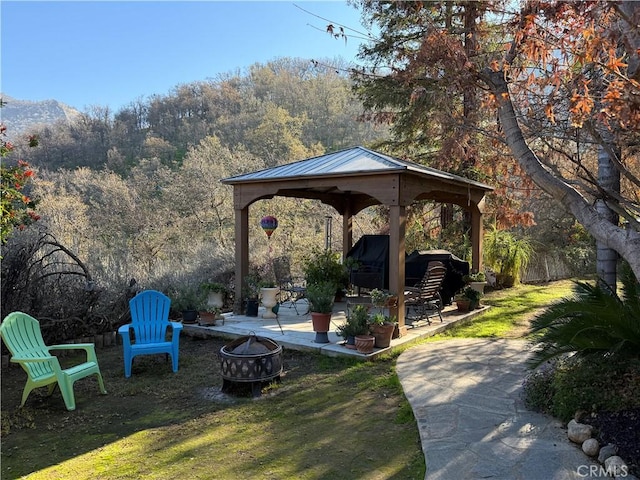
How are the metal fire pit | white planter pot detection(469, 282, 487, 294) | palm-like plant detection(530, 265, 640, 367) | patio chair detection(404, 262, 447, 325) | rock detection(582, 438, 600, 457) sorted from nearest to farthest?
1. rock detection(582, 438, 600, 457)
2. palm-like plant detection(530, 265, 640, 367)
3. the metal fire pit
4. patio chair detection(404, 262, 447, 325)
5. white planter pot detection(469, 282, 487, 294)

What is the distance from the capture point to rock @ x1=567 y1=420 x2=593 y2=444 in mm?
3193

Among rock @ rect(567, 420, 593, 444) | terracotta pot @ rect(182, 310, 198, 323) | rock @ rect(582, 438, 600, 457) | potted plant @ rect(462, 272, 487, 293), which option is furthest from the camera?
potted plant @ rect(462, 272, 487, 293)

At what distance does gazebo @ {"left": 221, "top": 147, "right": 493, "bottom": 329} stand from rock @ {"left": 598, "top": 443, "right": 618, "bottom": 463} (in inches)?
138

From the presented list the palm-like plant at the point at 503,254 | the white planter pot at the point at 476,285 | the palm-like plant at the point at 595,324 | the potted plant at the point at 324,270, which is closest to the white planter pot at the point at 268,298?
the potted plant at the point at 324,270

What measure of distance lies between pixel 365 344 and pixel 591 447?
9.26ft

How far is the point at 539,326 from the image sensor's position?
401cm

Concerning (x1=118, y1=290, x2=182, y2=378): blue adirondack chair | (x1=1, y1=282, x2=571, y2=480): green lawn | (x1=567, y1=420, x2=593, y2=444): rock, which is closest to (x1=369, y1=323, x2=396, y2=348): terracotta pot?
(x1=1, y1=282, x2=571, y2=480): green lawn

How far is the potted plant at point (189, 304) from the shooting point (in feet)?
24.1

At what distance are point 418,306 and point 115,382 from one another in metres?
4.54

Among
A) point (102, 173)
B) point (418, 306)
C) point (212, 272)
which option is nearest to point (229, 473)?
point (418, 306)

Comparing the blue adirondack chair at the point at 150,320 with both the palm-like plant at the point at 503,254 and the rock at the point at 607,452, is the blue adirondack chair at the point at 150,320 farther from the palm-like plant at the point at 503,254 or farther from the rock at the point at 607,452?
the palm-like plant at the point at 503,254

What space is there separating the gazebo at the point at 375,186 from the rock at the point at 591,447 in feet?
11.1

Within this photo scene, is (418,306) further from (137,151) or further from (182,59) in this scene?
(137,151)

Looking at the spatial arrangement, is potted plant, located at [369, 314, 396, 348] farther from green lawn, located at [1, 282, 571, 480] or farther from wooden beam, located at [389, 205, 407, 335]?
wooden beam, located at [389, 205, 407, 335]
